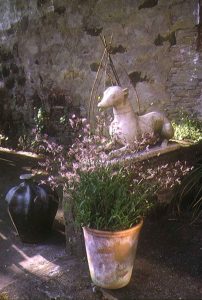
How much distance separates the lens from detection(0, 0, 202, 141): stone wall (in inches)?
195

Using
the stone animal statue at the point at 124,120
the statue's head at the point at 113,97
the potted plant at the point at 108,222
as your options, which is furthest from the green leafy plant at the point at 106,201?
the statue's head at the point at 113,97

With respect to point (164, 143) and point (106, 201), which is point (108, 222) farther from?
point (164, 143)

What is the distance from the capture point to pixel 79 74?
6.20 m

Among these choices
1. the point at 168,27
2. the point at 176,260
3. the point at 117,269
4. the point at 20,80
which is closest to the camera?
the point at 117,269

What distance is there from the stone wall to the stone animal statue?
4.99 ft

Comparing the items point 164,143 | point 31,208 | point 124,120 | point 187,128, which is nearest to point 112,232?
point 31,208

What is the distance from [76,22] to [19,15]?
4.08 ft

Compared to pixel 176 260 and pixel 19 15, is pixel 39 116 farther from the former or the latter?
pixel 176 260

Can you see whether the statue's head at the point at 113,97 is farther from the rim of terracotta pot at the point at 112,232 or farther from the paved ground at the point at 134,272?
the rim of terracotta pot at the point at 112,232

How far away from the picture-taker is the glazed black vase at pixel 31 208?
3.35 metres

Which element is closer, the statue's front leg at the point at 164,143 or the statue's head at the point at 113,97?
the statue's head at the point at 113,97

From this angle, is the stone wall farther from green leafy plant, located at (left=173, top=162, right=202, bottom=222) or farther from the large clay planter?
the large clay planter

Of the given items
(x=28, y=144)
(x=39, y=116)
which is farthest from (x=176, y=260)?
(x=39, y=116)

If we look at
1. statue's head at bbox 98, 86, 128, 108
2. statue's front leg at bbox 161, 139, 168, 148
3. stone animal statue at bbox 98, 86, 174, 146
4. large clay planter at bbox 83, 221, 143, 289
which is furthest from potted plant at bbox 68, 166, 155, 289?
statue's front leg at bbox 161, 139, 168, 148
